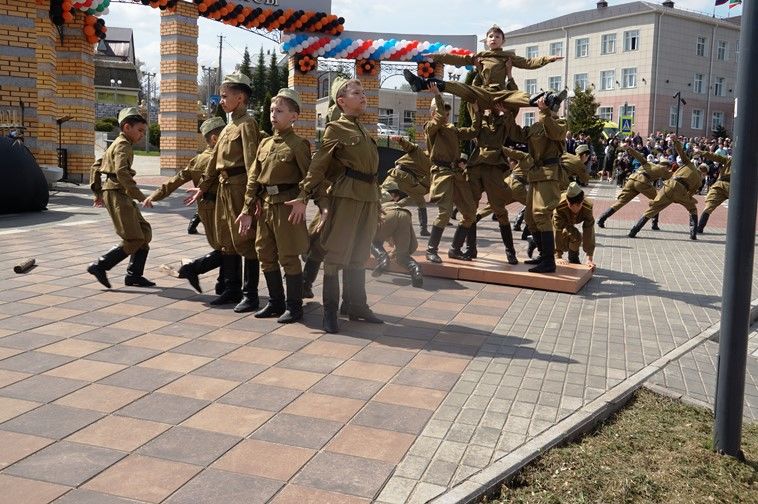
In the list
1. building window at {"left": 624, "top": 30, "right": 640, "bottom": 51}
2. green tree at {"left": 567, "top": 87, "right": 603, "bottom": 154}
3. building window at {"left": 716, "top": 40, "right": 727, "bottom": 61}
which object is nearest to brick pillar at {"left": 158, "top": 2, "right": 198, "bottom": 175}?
green tree at {"left": 567, "top": 87, "right": 603, "bottom": 154}

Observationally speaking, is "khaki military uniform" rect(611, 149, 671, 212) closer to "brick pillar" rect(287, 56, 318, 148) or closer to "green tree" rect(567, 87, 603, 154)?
"brick pillar" rect(287, 56, 318, 148)

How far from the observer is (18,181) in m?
13.0

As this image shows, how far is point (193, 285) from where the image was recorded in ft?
Answer: 24.2

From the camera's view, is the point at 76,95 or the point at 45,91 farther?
the point at 76,95

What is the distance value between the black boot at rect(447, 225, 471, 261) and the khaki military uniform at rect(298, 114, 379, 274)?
3.34 meters

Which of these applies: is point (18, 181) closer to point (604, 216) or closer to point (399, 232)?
point (399, 232)

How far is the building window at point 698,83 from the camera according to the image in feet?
195

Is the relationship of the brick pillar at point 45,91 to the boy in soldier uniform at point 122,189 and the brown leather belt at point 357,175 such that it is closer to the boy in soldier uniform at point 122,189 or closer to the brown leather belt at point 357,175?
the boy in soldier uniform at point 122,189

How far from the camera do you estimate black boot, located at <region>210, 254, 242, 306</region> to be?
6965mm

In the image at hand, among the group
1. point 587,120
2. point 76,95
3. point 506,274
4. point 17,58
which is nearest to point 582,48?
point 587,120

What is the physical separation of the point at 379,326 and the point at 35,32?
12.2 m

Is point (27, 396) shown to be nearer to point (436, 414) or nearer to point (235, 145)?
point (436, 414)

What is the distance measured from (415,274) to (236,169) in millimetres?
2593

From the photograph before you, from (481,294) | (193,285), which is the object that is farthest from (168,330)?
(481,294)
